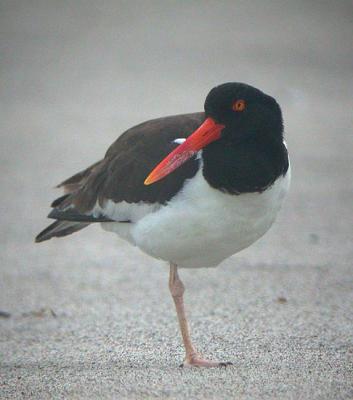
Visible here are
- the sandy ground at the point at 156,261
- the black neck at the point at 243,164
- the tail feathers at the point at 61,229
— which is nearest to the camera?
the black neck at the point at 243,164

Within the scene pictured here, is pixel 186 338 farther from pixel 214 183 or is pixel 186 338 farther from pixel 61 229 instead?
pixel 61 229

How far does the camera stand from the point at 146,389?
4.29 metres

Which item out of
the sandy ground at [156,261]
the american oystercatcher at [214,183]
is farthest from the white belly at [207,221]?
the sandy ground at [156,261]

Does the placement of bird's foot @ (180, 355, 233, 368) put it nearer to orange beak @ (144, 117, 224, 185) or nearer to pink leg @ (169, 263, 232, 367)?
pink leg @ (169, 263, 232, 367)

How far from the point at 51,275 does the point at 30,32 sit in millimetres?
10198

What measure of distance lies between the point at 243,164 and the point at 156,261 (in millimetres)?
2800

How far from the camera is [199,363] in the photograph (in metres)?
4.71

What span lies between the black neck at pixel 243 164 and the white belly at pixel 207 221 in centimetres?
6

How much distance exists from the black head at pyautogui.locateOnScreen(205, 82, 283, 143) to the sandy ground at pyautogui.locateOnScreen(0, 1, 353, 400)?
3.99ft

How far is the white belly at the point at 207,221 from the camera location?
4.45 m

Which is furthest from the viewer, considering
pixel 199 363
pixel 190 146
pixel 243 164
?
pixel 199 363

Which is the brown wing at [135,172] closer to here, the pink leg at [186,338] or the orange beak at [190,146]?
the orange beak at [190,146]

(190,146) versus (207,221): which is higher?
(190,146)

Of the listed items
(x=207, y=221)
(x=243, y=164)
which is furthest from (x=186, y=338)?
(x=243, y=164)
